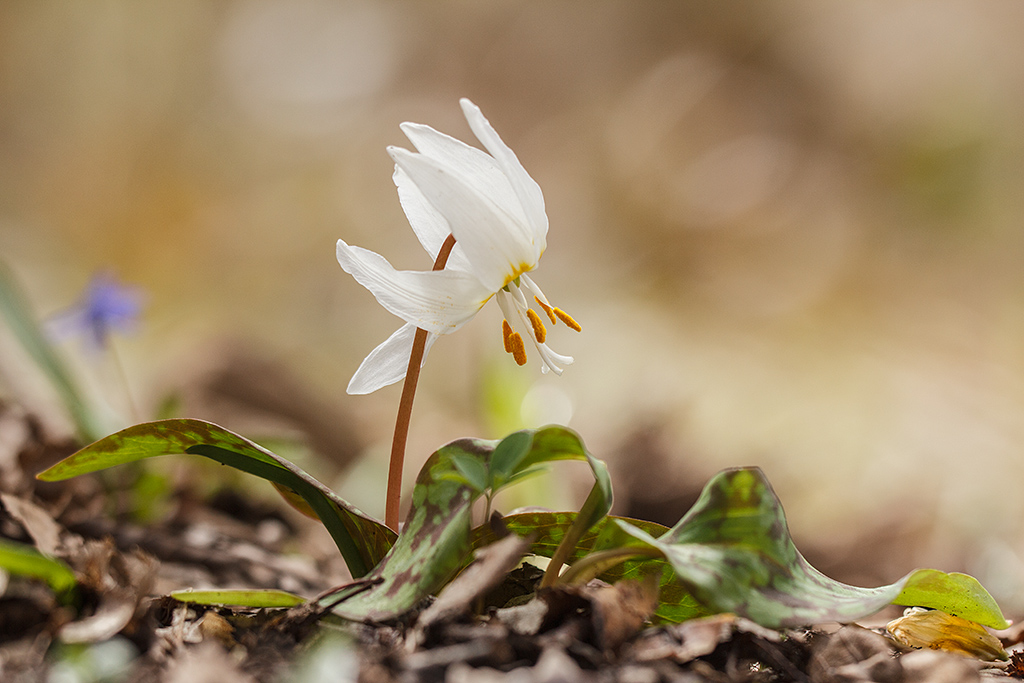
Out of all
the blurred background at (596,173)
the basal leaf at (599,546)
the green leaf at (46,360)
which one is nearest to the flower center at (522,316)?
the basal leaf at (599,546)

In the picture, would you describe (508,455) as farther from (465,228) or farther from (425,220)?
(425,220)

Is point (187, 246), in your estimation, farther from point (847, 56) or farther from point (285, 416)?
point (847, 56)

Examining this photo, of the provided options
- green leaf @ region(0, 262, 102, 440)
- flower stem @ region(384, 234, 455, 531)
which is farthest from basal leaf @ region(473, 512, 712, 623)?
green leaf @ region(0, 262, 102, 440)

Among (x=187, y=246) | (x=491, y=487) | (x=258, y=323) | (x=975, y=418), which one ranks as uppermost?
(x=187, y=246)

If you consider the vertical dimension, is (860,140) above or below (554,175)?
above

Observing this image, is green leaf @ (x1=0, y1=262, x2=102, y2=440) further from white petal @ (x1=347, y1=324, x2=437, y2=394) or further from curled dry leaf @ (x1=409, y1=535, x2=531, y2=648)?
curled dry leaf @ (x1=409, y1=535, x2=531, y2=648)

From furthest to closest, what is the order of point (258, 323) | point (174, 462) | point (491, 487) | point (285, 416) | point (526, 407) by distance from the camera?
point (258, 323), point (285, 416), point (526, 407), point (174, 462), point (491, 487)

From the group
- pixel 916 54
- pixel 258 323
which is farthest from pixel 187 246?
pixel 916 54

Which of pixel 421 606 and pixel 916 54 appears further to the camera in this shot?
pixel 916 54
